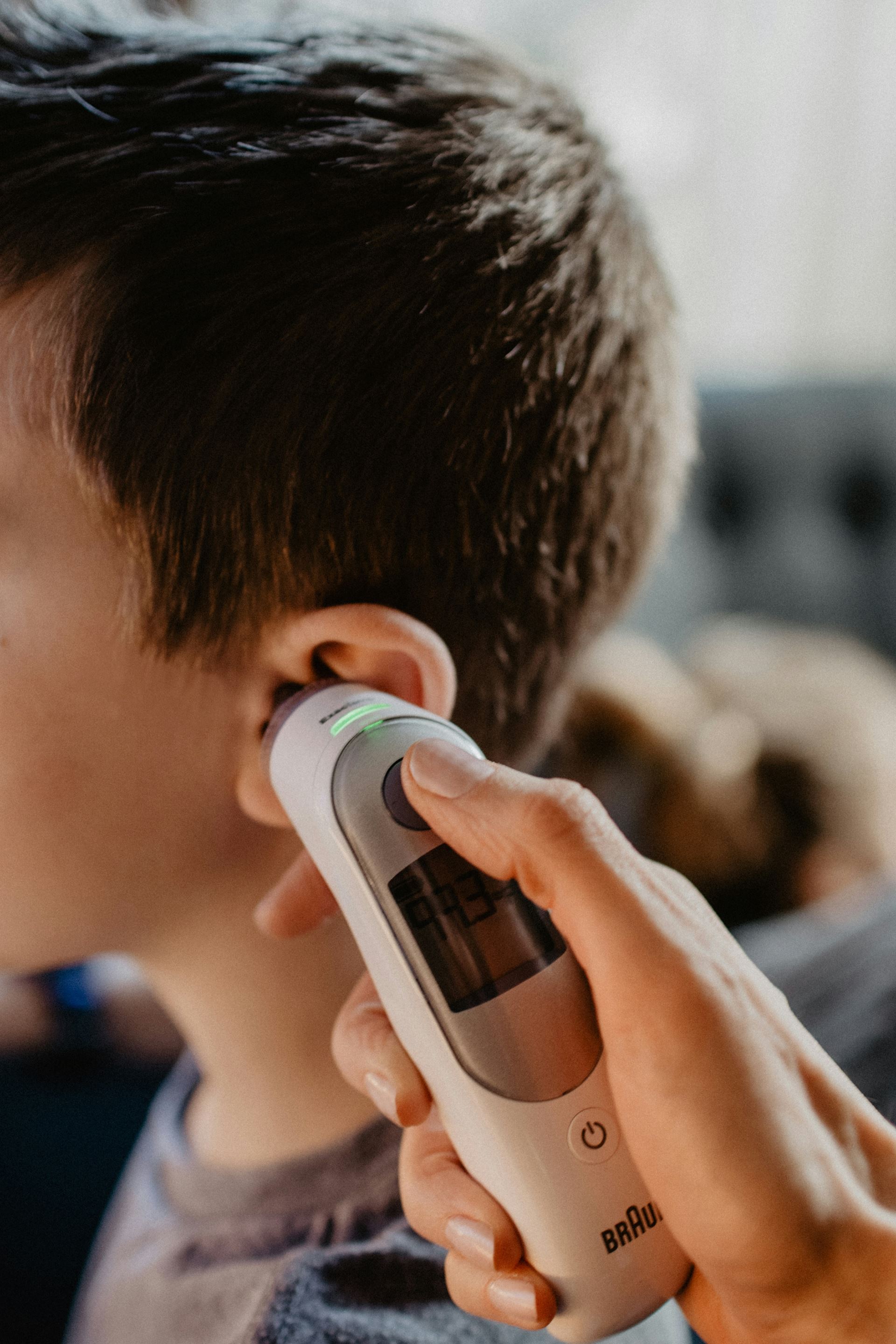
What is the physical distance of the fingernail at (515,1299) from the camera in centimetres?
35

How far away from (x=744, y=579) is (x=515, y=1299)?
134 cm

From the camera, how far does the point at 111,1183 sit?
3.58 feet

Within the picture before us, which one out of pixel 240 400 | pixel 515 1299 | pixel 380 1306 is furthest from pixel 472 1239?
pixel 240 400

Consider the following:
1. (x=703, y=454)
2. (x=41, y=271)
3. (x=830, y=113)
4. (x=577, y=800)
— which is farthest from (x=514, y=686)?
(x=830, y=113)

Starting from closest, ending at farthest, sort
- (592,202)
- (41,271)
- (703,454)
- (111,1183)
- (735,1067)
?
(735,1067), (41,271), (592,202), (111,1183), (703,454)

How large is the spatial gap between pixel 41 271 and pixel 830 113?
1.59 meters

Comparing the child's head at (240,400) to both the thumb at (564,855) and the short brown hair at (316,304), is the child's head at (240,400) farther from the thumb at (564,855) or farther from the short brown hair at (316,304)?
the thumb at (564,855)

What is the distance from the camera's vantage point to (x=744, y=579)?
1552mm

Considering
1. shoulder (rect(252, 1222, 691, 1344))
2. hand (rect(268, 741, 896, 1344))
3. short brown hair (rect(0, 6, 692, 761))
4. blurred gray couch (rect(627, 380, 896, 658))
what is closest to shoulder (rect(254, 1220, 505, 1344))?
shoulder (rect(252, 1222, 691, 1344))

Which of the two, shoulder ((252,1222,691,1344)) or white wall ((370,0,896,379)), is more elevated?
white wall ((370,0,896,379))

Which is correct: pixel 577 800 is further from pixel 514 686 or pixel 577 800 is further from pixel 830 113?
pixel 830 113

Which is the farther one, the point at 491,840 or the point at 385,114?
the point at 385,114

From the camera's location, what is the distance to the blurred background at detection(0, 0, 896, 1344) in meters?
1.03

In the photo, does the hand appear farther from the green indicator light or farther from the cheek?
the cheek
